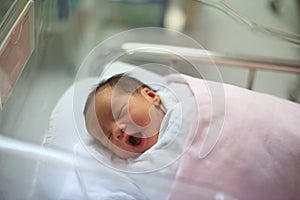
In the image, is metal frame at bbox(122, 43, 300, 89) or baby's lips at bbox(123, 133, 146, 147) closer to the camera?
baby's lips at bbox(123, 133, 146, 147)

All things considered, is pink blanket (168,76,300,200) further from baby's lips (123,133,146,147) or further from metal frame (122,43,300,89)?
metal frame (122,43,300,89)

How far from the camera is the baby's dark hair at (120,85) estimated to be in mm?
951

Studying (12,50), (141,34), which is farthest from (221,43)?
(12,50)

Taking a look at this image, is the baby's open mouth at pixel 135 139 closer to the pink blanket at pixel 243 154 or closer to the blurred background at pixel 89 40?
the pink blanket at pixel 243 154

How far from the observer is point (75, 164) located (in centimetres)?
88

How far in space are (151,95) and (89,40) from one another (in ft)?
1.89

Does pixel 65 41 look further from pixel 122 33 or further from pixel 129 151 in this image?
pixel 129 151

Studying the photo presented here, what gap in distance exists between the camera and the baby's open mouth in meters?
0.94

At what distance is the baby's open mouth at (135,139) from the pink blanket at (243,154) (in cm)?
10

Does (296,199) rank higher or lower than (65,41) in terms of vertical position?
lower

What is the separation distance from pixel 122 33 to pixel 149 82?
1.05ft

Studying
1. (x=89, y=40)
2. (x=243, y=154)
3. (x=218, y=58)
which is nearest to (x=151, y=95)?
(x=243, y=154)

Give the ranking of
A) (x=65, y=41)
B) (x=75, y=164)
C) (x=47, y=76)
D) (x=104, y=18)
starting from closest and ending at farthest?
(x=75, y=164) → (x=47, y=76) → (x=65, y=41) → (x=104, y=18)

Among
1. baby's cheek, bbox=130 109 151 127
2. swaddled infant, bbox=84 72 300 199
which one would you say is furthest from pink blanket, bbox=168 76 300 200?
baby's cheek, bbox=130 109 151 127
